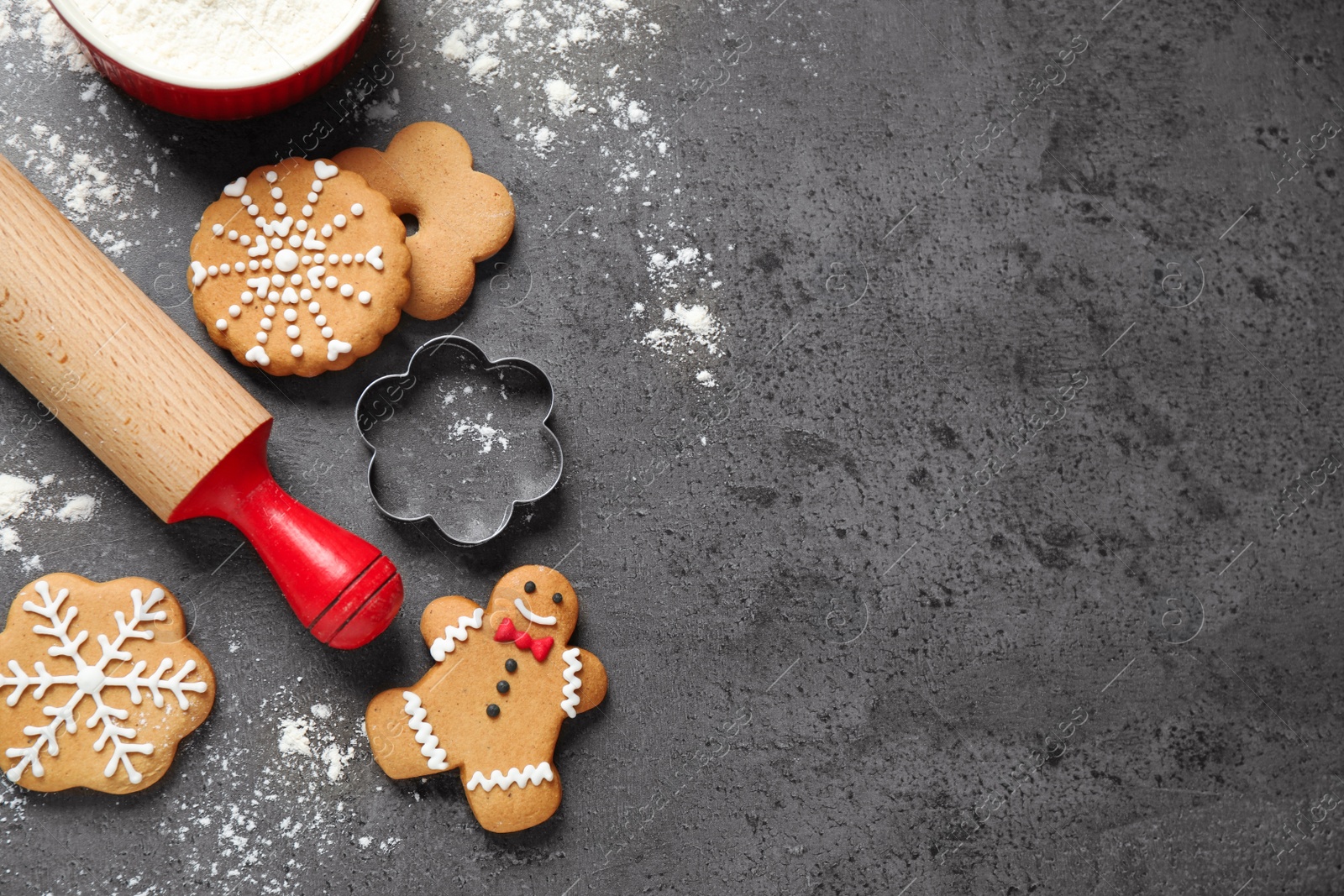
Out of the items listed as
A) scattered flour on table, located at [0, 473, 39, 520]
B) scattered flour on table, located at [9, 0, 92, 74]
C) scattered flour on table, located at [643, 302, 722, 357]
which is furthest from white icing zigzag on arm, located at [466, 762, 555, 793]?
scattered flour on table, located at [9, 0, 92, 74]

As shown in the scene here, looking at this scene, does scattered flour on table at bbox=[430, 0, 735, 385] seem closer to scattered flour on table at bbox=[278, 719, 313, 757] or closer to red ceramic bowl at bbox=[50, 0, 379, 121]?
red ceramic bowl at bbox=[50, 0, 379, 121]

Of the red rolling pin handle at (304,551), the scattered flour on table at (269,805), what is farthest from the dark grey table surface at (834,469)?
the red rolling pin handle at (304,551)

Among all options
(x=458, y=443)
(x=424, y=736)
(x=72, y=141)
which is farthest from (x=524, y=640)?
(x=72, y=141)

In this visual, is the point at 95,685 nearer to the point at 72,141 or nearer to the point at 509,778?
the point at 509,778

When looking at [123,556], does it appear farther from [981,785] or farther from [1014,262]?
[1014,262]

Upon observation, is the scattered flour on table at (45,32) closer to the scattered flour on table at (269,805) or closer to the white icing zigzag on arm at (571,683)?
the scattered flour on table at (269,805)

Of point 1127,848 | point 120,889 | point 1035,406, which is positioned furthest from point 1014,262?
point 120,889
